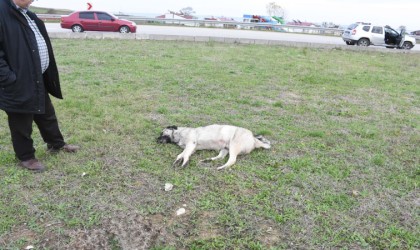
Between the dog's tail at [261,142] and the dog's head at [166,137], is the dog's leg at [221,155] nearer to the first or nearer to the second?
the dog's tail at [261,142]

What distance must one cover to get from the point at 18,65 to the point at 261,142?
2.93 metres

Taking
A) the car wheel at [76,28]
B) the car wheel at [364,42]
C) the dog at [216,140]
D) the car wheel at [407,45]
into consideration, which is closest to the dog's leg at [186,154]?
the dog at [216,140]

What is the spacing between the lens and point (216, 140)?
15.0ft

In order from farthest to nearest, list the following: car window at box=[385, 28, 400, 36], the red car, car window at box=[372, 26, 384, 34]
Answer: car window at box=[385, 28, 400, 36], car window at box=[372, 26, 384, 34], the red car

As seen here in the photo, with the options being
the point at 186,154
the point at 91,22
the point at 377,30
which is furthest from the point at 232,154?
the point at 377,30

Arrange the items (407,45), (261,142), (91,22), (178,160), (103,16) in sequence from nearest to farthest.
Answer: (178,160) < (261,142) < (91,22) < (103,16) < (407,45)

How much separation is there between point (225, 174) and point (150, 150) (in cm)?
110

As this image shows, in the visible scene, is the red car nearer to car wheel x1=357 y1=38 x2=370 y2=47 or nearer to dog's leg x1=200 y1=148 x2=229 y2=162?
car wheel x1=357 y1=38 x2=370 y2=47

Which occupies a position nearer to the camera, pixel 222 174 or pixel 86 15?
pixel 222 174

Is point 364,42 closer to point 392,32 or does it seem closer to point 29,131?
point 392,32

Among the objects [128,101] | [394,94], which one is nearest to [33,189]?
[128,101]

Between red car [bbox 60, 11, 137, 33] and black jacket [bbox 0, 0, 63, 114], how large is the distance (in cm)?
1472

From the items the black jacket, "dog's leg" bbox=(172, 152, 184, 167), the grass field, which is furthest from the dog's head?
the black jacket

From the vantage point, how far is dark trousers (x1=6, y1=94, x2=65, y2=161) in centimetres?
363
